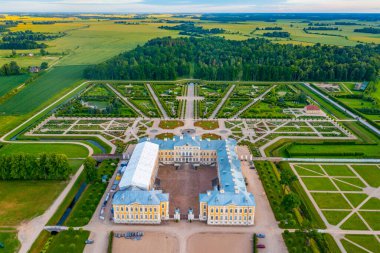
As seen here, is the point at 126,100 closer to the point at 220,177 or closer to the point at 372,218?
the point at 220,177

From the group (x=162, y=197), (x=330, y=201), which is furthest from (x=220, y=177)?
(x=330, y=201)

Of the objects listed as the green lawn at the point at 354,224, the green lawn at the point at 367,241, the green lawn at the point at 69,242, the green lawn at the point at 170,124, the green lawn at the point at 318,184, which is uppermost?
the green lawn at the point at 170,124

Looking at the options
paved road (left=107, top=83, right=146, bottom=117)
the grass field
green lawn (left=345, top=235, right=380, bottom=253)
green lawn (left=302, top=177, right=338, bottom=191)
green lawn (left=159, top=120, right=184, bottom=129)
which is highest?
the grass field

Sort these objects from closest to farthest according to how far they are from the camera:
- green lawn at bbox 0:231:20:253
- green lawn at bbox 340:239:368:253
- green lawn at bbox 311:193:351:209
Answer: green lawn at bbox 340:239:368:253 → green lawn at bbox 0:231:20:253 → green lawn at bbox 311:193:351:209

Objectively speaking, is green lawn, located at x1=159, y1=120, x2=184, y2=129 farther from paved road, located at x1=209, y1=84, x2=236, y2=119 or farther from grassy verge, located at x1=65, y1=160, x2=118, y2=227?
grassy verge, located at x1=65, y1=160, x2=118, y2=227

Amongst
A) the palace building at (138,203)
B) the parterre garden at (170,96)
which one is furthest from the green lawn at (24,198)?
the parterre garden at (170,96)

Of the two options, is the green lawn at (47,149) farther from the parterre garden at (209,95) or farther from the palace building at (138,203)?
the parterre garden at (209,95)

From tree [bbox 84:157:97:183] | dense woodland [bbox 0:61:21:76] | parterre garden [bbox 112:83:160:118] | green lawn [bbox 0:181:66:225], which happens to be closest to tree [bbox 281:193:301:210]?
tree [bbox 84:157:97:183]
